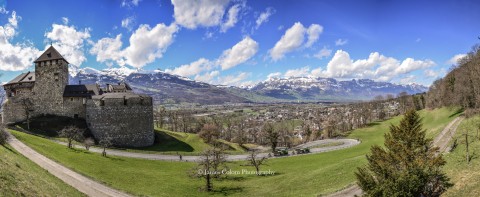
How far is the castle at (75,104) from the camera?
280ft

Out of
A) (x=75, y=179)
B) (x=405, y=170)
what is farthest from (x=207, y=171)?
(x=405, y=170)

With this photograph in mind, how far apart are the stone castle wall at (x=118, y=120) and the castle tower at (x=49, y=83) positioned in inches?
384

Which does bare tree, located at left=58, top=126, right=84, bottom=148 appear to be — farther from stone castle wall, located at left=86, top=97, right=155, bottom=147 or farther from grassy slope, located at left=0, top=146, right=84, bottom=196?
grassy slope, located at left=0, top=146, right=84, bottom=196

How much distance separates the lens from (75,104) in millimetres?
Answer: 90062

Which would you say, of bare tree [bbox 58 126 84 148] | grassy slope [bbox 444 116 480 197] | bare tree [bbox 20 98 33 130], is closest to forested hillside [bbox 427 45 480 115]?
grassy slope [bbox 444 116 480 197]

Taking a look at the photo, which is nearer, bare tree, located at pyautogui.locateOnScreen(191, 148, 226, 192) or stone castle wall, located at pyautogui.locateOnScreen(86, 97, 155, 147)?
bare tree, located at pyautogui.locateOnScreen(191, 148, 226, 192)

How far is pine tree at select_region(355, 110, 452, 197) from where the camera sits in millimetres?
28828

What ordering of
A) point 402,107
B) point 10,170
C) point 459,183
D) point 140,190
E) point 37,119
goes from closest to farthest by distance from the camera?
1. point 10,170
2. point 459,183
3. point 140,190
4. point 37,119
5. point 402,107

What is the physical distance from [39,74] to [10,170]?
71.8m

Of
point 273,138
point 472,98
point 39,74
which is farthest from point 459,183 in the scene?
point 39,74

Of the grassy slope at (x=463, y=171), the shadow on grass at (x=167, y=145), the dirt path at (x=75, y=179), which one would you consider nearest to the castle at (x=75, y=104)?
the shadow on grass at (x=167, y=145)

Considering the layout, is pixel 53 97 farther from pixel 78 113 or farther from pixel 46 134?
pixel 46 134

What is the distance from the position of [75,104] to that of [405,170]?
86.1m

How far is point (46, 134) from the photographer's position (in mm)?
78188
